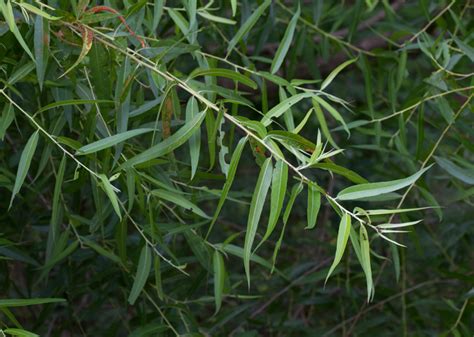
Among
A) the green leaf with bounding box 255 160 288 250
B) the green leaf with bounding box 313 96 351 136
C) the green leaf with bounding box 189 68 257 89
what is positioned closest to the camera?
the green leaf with bounding box 255 160 288 250

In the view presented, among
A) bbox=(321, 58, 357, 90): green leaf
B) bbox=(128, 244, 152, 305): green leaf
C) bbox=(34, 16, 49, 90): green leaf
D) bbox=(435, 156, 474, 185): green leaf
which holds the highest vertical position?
bbox=(34, 16, 49, 90): green leaf

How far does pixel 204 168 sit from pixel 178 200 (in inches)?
12.8

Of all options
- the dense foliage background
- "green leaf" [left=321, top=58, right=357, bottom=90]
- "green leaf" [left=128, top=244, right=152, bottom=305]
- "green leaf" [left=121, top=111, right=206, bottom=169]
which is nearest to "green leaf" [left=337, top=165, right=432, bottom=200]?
the dense foliage background

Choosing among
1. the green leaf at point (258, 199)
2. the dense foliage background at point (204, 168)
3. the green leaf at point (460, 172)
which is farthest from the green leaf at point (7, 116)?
the green leaf at point (460, 172)

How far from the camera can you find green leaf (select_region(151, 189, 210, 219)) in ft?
3.85

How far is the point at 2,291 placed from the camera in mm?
1569

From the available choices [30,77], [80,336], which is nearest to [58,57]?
[30,77]

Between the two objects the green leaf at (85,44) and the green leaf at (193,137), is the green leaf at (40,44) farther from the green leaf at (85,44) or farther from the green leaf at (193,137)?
the green leaf at (193,137)

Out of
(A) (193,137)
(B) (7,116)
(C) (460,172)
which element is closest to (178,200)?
(A) (193,137)

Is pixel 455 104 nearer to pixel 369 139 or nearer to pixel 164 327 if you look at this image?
pixel 164 327

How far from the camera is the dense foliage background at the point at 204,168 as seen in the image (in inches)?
41.8

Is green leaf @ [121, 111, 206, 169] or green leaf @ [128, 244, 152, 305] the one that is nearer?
green leaf @ [121, 111, 206, 169]

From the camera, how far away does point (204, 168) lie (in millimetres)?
1498

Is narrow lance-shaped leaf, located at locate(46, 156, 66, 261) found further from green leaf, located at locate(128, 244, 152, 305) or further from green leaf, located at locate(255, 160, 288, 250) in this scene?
green leaf, located at locate(255, 160, 288, 250)
